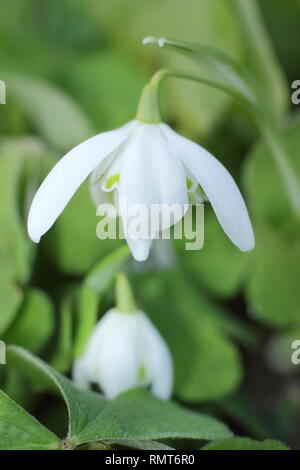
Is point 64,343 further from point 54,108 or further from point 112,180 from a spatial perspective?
point 54,108

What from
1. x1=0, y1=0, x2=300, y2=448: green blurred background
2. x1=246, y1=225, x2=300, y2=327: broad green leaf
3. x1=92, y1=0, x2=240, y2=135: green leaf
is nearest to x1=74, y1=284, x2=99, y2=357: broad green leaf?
x1=0, y1=0, x2=300, y2=448: green blurred background

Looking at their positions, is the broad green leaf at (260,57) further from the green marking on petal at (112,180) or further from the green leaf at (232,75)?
the green marking on petal at (112,180)

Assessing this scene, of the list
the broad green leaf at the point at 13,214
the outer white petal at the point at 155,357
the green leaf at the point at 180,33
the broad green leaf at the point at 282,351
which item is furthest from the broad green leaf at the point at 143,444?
the green leaf at the point at 180,33

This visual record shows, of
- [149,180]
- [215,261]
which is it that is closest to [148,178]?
[149,180]

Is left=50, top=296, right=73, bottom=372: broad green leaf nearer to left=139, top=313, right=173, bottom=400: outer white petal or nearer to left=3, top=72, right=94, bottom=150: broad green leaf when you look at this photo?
left=139, top=313, right=173, bottom=400: outer white petal

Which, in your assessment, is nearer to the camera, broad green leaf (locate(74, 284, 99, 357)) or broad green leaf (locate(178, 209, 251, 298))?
broad green leaf (locate(74, 284, 99, 357))

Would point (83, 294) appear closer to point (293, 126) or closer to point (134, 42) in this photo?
point (293, 126)
